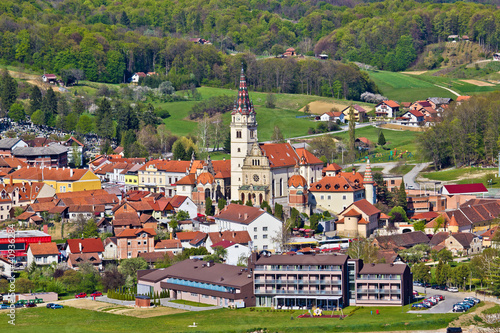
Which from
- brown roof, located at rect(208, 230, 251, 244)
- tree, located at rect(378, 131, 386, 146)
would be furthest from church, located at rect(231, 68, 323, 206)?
tree, located at rect(378, 131, 386, 146)

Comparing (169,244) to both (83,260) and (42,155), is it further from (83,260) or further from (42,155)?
(42,155)

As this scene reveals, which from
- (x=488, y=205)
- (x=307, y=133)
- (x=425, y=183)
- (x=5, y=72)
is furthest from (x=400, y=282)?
(x=5, y=72)

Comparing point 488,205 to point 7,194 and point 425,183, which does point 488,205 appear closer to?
point 425,183

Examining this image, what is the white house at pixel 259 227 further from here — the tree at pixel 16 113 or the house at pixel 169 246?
the tree at pixel 16 113

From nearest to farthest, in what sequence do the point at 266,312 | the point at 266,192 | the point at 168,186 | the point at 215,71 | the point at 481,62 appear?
the point at 266,312, the point at 266,192, the point at 168,186, the point at 215,71, the point at 481,62

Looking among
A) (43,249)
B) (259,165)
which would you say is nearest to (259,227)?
(259,165)

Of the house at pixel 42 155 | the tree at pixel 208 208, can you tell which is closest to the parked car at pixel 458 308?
the tree at pixel 208 208

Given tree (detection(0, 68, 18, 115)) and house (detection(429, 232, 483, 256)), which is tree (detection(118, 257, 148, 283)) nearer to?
house (detection(429, 232, 483, 256))
